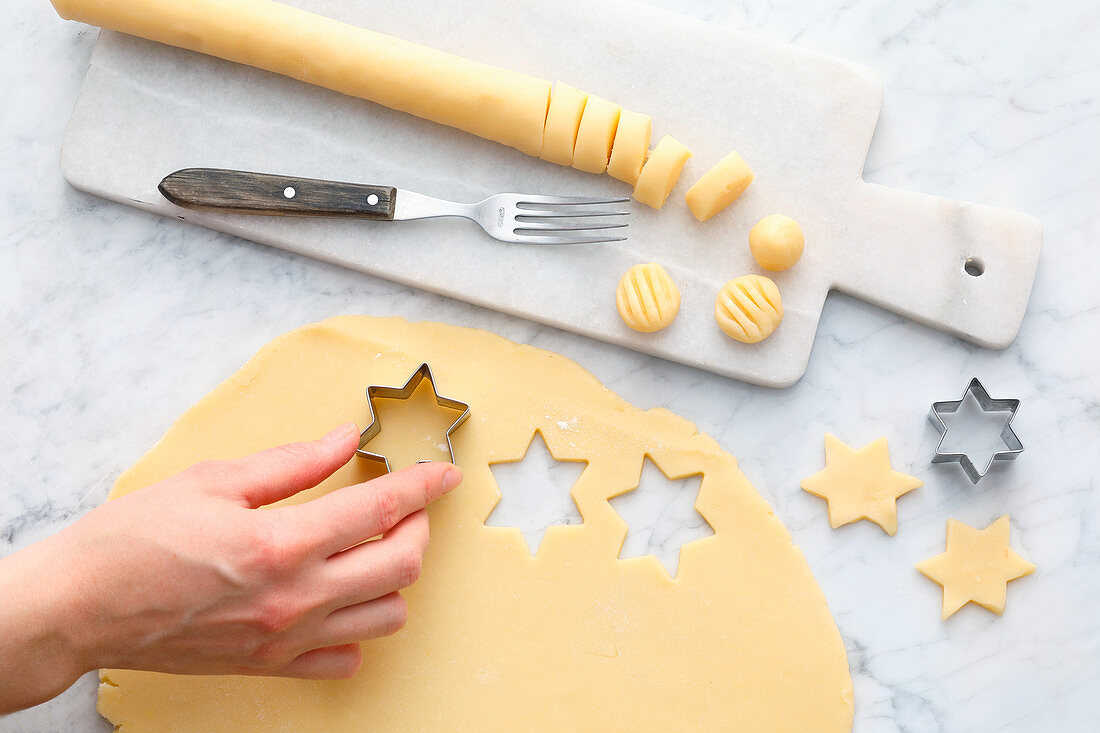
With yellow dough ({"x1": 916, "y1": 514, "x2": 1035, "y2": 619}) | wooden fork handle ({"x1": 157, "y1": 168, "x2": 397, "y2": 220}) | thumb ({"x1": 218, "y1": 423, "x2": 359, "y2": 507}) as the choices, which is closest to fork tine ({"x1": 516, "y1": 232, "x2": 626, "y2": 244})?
wooden fork handle ({"x1": 157, "y1": 168, "x2": 397, "y2": 220})

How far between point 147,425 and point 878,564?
4.58ft

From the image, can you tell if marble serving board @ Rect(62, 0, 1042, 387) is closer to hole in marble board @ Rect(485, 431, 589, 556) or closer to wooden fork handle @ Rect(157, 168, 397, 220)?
wooden fork handle @ Rect(157, 168, 397, 220)

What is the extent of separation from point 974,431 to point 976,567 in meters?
0.25

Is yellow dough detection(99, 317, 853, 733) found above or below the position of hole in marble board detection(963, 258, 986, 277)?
below

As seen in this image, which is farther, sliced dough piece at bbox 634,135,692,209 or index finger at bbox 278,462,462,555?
sliced dough piece at bbox 634,135,692,209

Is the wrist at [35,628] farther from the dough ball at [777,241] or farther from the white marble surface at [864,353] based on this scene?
the dough ball at [777,241]

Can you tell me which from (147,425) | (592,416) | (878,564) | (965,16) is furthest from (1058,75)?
(147,425)

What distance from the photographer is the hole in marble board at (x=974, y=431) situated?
1483mm

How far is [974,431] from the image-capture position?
149 centimetres

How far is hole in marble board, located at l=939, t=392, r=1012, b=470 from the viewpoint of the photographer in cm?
148

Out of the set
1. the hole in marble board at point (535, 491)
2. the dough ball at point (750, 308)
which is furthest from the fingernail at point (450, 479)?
the dough ball at point (750, 308)

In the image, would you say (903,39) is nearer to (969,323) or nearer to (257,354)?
(969,323)

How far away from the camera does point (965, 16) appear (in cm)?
154

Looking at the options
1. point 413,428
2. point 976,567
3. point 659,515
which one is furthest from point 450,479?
point 976,567
